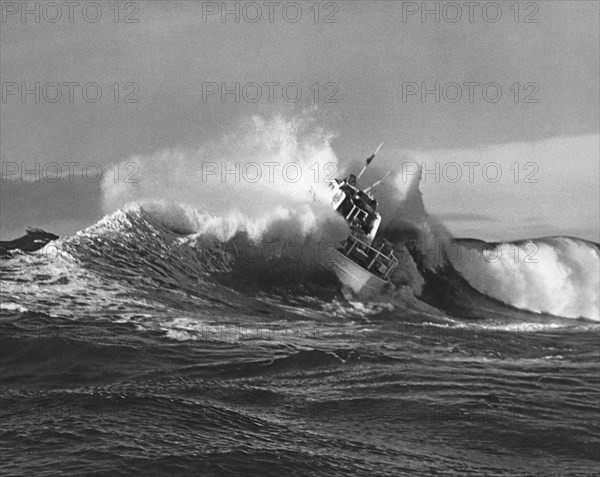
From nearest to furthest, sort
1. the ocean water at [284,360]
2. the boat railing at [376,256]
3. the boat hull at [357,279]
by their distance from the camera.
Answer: the ocean water at [284,360]
the boat hull at [357,279]
the boat railing at [376,256]

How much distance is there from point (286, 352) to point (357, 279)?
14.2ft

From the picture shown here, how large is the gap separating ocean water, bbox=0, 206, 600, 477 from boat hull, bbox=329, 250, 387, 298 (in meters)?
0.29

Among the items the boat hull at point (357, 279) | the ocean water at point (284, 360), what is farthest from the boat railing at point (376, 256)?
the ocean water at point (284, 360)

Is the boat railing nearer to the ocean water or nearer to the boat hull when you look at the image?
the boat hull

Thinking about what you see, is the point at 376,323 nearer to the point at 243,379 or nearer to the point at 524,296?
the point at 243,379

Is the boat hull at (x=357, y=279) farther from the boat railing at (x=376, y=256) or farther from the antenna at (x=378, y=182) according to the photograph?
the antenna at (x=378, y=182)

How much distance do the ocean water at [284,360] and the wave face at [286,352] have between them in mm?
47

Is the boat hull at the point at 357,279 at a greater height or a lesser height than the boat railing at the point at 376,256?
lesser

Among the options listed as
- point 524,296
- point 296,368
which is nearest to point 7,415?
point 296,368

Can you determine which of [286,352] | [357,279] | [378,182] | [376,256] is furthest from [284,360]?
[378,182]

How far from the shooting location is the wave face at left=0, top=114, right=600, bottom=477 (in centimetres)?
1176

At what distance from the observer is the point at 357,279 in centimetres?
2059

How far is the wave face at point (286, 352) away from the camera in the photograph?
1176 centimetres

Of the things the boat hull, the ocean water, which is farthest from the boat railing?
the ocean water
